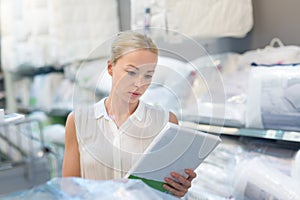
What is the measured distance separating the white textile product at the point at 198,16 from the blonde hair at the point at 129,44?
828 mm

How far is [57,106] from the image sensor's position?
210cm

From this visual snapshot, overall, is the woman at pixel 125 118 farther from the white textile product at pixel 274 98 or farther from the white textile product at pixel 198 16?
the white textile product at pixel 198 16

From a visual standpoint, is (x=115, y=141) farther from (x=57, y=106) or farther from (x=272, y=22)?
(x=57, y=106)

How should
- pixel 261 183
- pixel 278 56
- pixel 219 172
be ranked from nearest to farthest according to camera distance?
pixel 261 183 → pixel 219 172 → pixel 278 56

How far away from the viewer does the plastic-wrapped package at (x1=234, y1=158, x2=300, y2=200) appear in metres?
0.80

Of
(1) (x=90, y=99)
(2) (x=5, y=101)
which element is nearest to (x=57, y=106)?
(2) (x=5, y=101)

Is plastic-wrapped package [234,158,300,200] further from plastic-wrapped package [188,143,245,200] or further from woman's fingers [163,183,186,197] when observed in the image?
woman's fingers [163,183,186,197]

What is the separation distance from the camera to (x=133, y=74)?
0.52m

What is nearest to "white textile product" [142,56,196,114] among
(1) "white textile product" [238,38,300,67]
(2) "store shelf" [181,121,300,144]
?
(2) "store shelf" [181,121,300,144]

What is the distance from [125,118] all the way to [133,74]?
69 millimetres

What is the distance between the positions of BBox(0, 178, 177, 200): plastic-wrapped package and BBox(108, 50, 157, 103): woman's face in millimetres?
129

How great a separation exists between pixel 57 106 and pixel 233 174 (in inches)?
52.8

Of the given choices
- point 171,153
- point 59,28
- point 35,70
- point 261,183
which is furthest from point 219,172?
point 35,70

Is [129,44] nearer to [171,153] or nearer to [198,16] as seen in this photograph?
[171,153]
